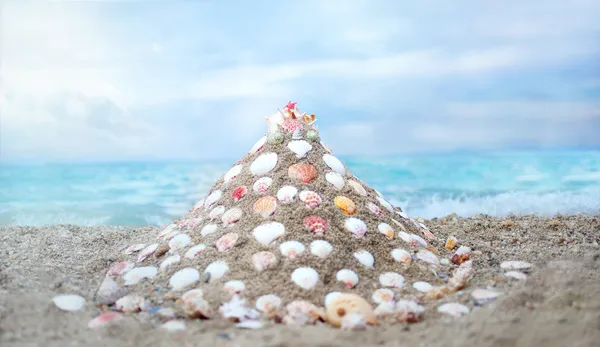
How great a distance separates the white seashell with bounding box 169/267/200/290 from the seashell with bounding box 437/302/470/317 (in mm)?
1614

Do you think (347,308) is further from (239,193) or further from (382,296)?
(239,193)

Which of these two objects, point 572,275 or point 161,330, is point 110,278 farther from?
point 572,275

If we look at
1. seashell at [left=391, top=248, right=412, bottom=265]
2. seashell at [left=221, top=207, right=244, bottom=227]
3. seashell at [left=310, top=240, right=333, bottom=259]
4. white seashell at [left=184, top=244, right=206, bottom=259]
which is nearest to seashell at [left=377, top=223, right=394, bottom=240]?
seashell at [left=391, top=248, right=412, bottom=265]

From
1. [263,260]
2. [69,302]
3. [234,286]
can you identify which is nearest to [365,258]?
[263,260]

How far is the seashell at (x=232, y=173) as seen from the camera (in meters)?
4.86

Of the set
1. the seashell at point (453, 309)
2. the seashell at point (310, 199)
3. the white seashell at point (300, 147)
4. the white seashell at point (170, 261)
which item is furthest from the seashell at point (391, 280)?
the white seashell at point (170, 261)

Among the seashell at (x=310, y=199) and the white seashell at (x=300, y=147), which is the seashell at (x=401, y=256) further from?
the white seashell at (x=300, y=147)

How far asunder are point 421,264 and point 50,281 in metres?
2.71

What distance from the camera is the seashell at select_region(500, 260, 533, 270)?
418cm

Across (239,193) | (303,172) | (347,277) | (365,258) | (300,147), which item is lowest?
(347,277)

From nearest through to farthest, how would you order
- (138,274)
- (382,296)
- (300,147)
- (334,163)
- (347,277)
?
(382,296) < (347,277) < (138,274) < (300,147) < (334,163)

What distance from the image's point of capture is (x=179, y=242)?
14.5 feet

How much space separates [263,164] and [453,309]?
1.97m

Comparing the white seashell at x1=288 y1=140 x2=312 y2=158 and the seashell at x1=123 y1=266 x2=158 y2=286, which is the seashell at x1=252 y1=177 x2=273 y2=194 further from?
the seashell at x1=123 y1=266 x2=158 y2=286
